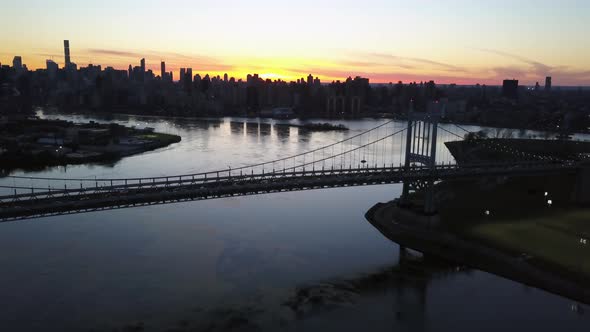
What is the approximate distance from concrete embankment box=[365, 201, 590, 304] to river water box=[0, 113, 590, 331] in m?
0.31

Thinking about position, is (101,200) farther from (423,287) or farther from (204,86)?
(204,86)

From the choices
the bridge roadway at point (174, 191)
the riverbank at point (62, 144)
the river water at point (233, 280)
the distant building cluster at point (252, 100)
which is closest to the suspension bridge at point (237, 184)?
the bridge roadway at point (174, 191)

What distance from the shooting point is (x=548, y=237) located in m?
12.4

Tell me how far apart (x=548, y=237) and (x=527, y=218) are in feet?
6.85

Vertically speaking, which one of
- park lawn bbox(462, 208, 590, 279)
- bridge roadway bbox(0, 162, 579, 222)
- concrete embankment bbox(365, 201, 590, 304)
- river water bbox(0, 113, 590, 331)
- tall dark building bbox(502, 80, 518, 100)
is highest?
tall dark building bbox(502, 80, 518, 100)

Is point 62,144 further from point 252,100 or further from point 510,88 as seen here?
point 510,88

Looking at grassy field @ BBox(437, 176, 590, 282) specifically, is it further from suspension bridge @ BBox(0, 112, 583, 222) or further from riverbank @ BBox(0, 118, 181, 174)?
riverbank @ BBox(0, 118, 181, 174)

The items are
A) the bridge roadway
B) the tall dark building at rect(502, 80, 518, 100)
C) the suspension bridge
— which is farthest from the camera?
the tall dark building at rect(502, 80, 518, 100)

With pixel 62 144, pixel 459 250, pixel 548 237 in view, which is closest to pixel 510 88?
pixel 62 144

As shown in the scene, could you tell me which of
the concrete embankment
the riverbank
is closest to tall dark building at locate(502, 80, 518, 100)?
the riverbank

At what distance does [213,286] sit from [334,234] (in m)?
5.05

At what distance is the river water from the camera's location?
8.64 metres

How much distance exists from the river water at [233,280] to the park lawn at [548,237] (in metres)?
1.40

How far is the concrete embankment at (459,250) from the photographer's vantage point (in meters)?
9.92
